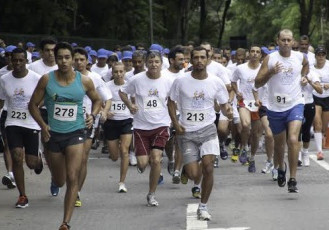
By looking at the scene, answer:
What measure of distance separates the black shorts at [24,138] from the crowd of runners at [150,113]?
0.5 inches

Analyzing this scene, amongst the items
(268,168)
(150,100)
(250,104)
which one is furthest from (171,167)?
(150,100)

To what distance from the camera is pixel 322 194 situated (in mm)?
13125

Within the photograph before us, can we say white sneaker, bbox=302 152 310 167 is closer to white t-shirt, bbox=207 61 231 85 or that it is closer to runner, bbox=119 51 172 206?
white t-shirt, bbox=207 61 231 85

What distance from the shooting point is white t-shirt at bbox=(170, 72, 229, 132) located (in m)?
11.7

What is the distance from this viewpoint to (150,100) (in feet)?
43.9

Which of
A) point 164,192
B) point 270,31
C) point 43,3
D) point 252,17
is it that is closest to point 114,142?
point 164,192

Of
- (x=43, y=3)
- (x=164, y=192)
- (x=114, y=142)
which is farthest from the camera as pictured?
(x=43, y=3)

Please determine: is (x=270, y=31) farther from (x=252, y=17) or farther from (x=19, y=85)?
(x=19, y=85)

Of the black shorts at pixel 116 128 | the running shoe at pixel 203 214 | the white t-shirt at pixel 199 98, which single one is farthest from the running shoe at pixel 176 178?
the running shoe at pixel 203 214

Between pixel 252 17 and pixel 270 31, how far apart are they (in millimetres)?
11880

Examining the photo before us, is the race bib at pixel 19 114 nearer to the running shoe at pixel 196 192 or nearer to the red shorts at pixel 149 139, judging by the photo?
the red shorts at pixel 149 139

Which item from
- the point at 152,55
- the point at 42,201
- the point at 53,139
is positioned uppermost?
the point at 152,55

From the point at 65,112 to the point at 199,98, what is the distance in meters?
1.74

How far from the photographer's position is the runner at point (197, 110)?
11.6 meters
